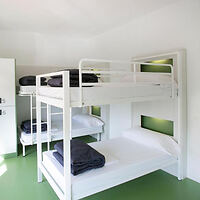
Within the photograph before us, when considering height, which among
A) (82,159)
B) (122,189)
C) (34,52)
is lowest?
(122,189)

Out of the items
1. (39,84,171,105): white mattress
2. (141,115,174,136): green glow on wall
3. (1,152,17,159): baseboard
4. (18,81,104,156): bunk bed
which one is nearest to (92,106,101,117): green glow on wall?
(18,81,104,156): bunk bed

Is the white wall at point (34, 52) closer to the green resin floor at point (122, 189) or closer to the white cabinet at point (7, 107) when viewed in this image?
the white cabinet at point (7, 107)

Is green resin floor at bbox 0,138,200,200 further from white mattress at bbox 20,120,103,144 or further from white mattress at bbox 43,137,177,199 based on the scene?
white mattress at bbox 20,120,103,144

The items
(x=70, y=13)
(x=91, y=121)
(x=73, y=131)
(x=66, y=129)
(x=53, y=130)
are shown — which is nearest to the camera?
(x=66, y=129)

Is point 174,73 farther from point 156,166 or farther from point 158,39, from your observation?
point 156,166

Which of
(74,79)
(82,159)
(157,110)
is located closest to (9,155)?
(82,159)

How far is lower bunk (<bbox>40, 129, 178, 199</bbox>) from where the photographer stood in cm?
194

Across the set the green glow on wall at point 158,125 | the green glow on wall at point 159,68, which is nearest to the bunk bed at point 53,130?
the green glow on wall at point 158,125

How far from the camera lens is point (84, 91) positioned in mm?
1914

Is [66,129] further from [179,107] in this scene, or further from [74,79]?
[179,107]

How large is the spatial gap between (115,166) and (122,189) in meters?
0.55

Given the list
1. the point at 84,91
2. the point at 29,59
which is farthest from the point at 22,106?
the point at 84,91

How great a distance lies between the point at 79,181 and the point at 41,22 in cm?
303

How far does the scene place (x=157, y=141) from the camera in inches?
109
